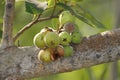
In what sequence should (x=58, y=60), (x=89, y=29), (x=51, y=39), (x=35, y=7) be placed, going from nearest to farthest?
(x=51, y=39) < (x=58, y=60) < (x=35, y=7) < (x=89, y=29)

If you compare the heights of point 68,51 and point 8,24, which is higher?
point 8,24

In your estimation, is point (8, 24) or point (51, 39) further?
point (8, 24)

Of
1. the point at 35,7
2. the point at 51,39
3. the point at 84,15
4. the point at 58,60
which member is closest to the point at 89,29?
the point at 84,15

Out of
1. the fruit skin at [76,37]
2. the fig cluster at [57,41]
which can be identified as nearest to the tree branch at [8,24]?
the fig cluster at [57,41]

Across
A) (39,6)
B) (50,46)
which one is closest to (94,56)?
(50,46)

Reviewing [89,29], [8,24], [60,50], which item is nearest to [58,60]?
[60,50]

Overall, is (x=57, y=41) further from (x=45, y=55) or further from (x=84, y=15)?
(x=84, y=15)

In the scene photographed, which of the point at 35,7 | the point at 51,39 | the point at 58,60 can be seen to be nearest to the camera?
the point at 51,39
